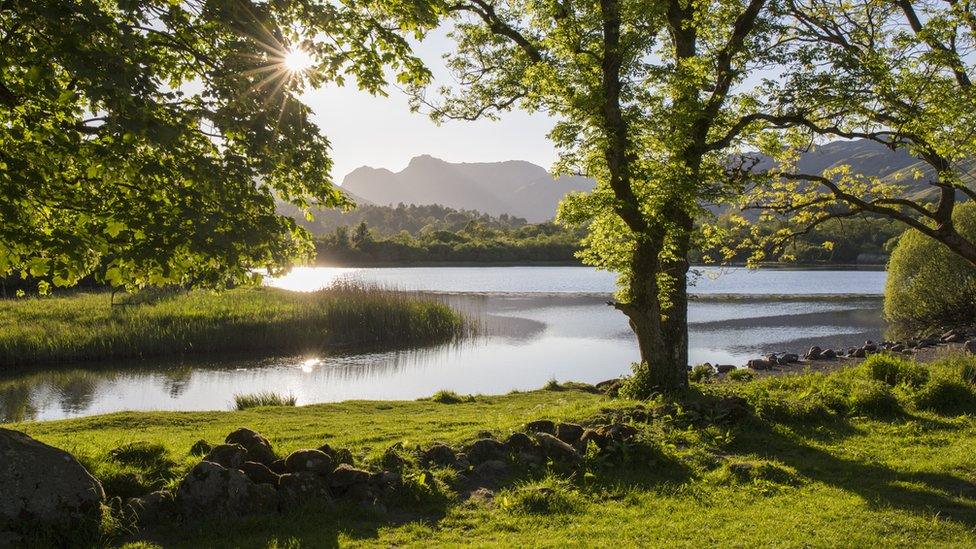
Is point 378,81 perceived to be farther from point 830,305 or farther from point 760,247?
point 830,305

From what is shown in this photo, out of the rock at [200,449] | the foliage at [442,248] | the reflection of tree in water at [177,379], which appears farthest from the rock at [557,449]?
the foliage at [442,248]

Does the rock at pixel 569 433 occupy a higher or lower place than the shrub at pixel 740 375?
higher

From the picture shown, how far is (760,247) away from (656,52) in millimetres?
5092

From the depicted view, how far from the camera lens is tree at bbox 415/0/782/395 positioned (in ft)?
37.3

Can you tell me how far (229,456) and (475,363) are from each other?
18308 mm

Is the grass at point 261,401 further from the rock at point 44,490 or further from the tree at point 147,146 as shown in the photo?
the rock at point 44,490

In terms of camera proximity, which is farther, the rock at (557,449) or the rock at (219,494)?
the rock at (557,449)

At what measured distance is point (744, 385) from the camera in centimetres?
1407

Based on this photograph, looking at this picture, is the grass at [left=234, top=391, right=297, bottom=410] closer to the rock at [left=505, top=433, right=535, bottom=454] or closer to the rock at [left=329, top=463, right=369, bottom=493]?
the rock at [left=505, top=433, right=535, bottom=454]

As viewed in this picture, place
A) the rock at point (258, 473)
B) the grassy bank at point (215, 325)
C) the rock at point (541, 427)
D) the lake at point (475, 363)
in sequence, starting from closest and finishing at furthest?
the rock at point (258, 473), the rock at point (541, 427), the lake at point (475, 363), the grassy bank at point (215, 325)

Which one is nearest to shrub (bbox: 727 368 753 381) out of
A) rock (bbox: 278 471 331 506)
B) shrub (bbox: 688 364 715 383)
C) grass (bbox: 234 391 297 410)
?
shrub (bbox: 688 364 715 383)

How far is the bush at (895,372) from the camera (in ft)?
43.5

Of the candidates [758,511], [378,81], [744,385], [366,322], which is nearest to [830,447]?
[758,511]

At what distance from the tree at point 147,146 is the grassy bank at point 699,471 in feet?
8.33
